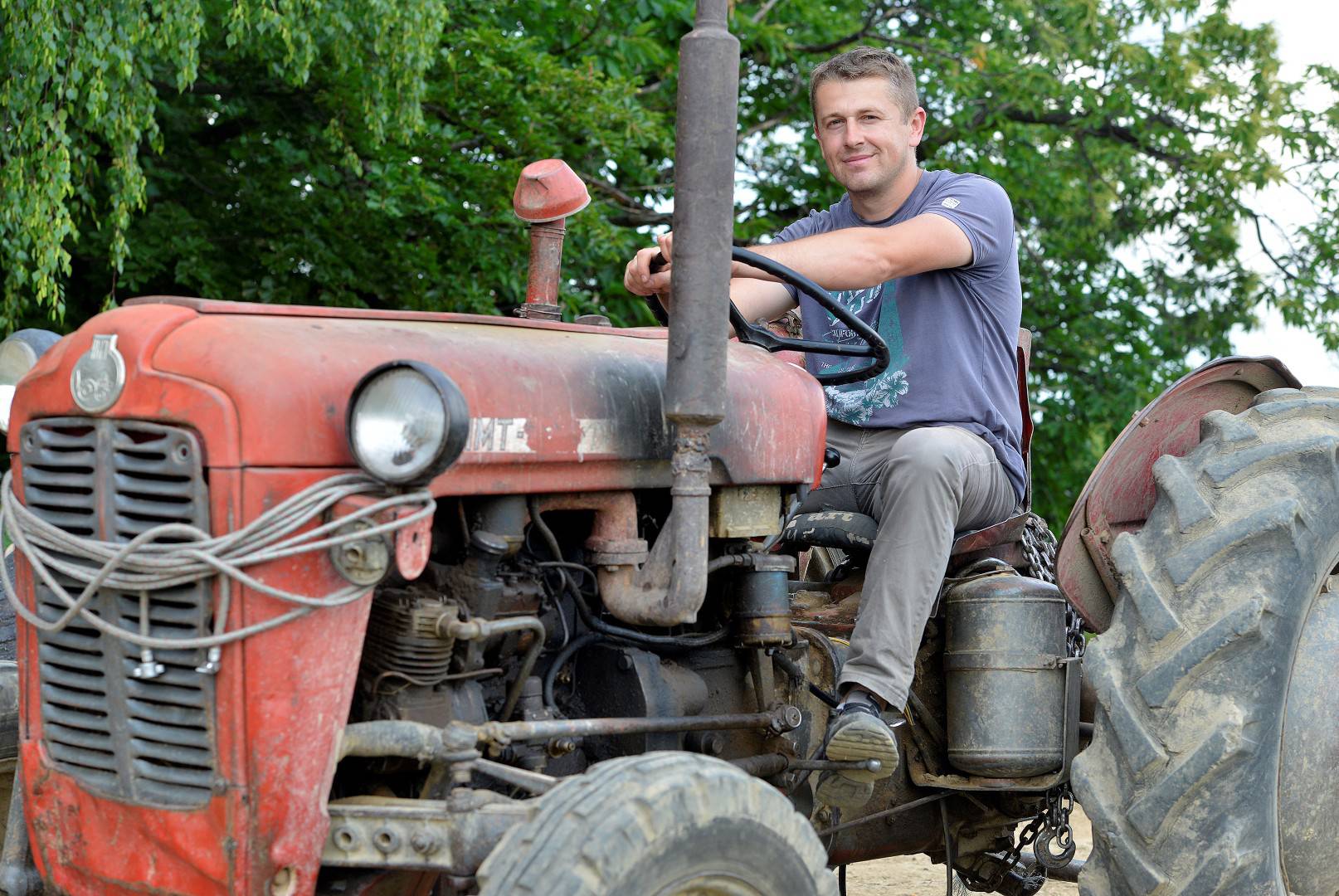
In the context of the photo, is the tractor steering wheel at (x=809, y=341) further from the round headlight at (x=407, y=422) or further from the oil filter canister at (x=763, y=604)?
the round headlight at (x=407, y=422)

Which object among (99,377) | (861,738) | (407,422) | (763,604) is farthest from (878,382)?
(99,377)

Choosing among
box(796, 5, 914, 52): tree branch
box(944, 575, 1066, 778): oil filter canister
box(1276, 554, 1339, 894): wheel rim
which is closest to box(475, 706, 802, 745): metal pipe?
box(944, 575, 1066, 778): oil filter canister

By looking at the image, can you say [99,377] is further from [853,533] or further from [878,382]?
[878,382]

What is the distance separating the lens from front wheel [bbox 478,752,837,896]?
85.8 inches

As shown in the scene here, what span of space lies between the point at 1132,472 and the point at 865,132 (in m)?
1.04

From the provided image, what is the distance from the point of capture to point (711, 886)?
2385mm

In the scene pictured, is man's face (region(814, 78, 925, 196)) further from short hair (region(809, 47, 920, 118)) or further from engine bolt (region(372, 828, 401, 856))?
engine bolt (region(372, 828, 401, 856))

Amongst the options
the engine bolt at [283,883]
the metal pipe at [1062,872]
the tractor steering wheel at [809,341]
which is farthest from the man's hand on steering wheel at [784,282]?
the metal pipe at [1062,872]

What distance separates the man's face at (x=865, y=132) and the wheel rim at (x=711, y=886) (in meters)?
1.89

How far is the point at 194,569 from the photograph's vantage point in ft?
7.29

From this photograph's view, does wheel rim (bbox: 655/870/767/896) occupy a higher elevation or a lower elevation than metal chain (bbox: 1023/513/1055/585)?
lower

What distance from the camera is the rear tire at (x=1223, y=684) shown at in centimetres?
285

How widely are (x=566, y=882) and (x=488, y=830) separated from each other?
0.56ft

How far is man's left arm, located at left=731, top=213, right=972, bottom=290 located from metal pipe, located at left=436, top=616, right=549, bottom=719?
0.92 meters
